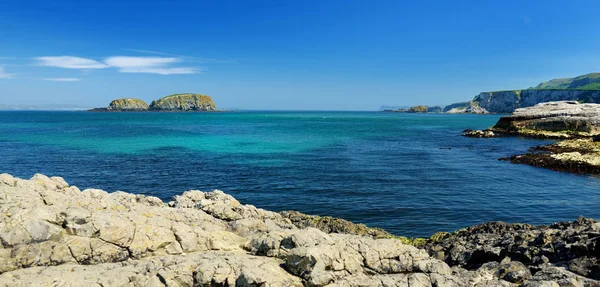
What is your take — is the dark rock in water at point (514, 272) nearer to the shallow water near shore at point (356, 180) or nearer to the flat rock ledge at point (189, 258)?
the flat rock ledge at point (189, 258)

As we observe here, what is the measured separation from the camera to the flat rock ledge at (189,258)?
1026 centimetres

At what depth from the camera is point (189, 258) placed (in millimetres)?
11250

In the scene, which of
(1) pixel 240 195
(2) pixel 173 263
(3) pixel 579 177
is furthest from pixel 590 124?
(2) pixel 173 263

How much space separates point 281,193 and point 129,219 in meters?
18.1

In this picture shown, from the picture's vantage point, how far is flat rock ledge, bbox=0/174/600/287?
10.3 metres

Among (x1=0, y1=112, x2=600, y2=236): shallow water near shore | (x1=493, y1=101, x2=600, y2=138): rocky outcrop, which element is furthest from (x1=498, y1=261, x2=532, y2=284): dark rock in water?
(x1=493, y1=101, x2=600, y2=138): rocky outcrop

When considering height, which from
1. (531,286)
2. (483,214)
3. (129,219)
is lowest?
(483,214)

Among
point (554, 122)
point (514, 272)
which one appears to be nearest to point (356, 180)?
point (514, 272)

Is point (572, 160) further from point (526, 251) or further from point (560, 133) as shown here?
point (560, 133)

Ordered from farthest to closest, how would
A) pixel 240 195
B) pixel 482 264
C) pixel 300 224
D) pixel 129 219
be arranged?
pixel 240 195 → pixel 300 224 → pixel 482 264 → pixel 129 219

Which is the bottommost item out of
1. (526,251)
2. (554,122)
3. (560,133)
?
(526,251)

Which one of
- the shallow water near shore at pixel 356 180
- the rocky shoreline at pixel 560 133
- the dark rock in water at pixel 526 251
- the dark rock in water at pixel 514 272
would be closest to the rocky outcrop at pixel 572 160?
the rocky shoreline at pixel 560 133

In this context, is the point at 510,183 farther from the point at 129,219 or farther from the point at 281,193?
the point at 129,219

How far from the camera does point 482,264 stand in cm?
1426
